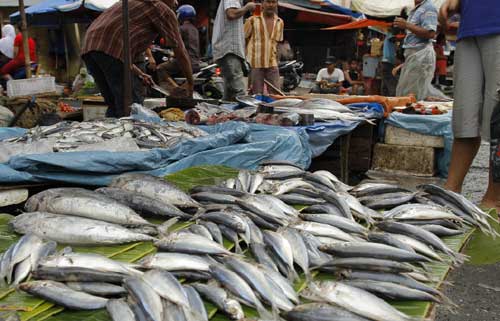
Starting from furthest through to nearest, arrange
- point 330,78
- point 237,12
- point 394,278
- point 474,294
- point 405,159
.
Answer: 1. point 330,78
2. point 237,12
3. point 405,159
4. point 474,294
5. point 394,278

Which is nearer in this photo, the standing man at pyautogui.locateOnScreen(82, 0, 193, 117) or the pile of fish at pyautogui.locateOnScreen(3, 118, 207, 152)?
the pile of fish at pyautogui.locateOnScreen(3, 118, 207, 152)

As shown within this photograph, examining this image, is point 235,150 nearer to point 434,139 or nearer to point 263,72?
point 434,139

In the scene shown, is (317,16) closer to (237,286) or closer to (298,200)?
(298,200)

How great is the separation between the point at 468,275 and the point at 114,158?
2.95 metres

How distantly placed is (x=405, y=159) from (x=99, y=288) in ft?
18.9

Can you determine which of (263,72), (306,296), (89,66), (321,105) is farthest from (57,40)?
(306,296)

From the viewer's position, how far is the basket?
8484 mm

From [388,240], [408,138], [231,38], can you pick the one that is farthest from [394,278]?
[231,38]

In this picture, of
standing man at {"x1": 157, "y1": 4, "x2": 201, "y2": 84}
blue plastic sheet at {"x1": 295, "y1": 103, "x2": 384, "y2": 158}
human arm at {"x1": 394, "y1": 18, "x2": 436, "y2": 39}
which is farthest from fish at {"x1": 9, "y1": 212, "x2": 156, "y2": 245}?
standing man at {"x1": 157, "y1": 4, "x2": 201, "y2": 84}

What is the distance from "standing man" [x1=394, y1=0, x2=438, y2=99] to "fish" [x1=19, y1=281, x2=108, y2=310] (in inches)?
303

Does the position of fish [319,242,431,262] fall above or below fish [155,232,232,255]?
below

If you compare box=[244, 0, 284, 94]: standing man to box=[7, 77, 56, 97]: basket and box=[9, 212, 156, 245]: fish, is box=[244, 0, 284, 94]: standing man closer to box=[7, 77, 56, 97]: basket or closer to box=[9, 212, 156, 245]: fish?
box=[7, 77, 56, 97]: basket

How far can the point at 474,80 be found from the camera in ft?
16.1

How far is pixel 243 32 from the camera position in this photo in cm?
852
